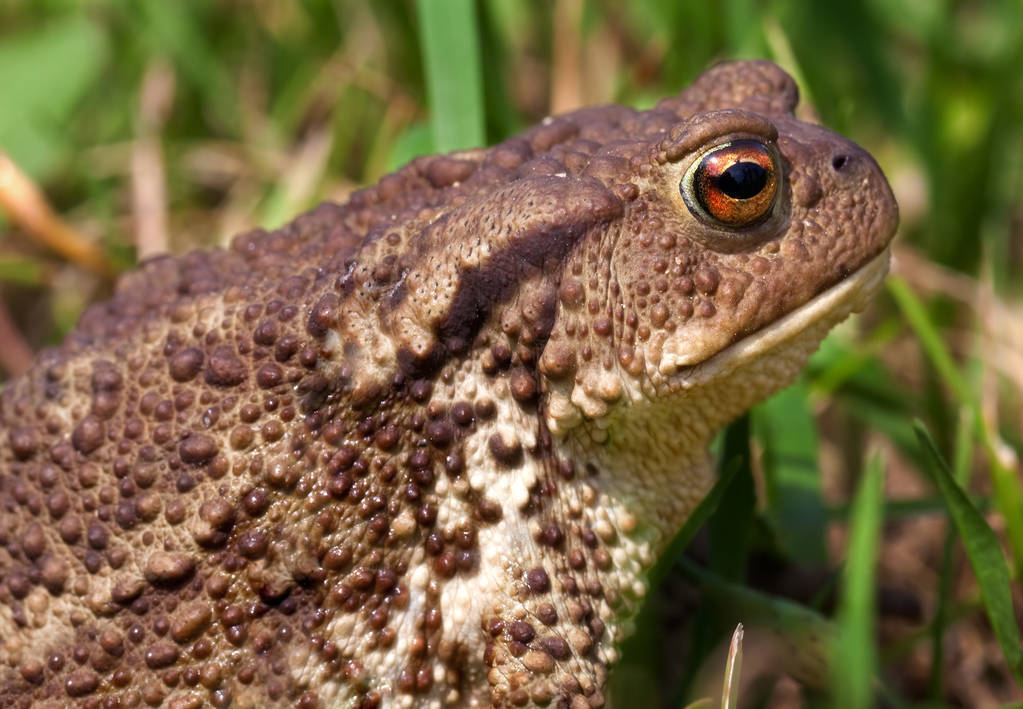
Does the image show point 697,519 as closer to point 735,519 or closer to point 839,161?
point 735,519

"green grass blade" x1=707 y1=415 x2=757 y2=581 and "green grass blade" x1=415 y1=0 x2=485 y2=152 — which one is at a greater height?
"green grass blade" x1=415 y1=0 x2=485 y2=152

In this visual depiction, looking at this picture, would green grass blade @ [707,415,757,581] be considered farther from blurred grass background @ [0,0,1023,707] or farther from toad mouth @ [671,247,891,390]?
toad mouth @ [671,247,891,390]

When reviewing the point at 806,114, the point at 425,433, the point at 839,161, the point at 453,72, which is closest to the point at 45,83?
the point at 453,72

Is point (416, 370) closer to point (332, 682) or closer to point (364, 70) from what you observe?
point (332, 682)

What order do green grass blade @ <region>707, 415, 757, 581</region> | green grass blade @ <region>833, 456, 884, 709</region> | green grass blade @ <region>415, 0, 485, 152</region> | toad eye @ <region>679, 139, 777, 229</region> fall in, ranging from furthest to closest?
green grass blade @ <region>415, 0, 485, 152</region> → green grass blade @ <region>707, 415, 757, 581</region> → toad eye @ <region>679, 139, 777, 229</region> → green grass blade @ <region>833, 456, 884, 709</region>

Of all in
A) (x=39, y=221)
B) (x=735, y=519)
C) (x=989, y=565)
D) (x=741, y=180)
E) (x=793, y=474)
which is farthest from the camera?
(x=39, y=221)

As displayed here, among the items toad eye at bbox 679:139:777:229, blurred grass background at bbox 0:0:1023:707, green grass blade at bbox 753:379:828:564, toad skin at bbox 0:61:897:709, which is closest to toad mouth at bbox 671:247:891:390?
toad skin at bbox 0:61:897:709

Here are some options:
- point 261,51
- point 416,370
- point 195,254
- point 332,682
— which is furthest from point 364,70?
point 332,682
